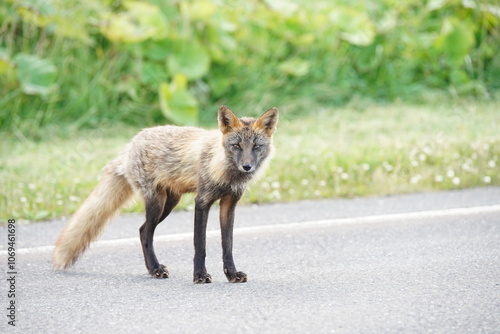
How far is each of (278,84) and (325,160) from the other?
102 inches

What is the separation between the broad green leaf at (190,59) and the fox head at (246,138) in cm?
417

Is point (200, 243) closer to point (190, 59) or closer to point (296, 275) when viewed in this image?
point (296, 275)

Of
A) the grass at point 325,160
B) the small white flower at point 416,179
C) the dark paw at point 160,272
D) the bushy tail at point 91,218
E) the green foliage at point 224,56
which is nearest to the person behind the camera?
the dark paw at point 160,272

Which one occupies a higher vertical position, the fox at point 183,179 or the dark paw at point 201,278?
the fox at point 183,179

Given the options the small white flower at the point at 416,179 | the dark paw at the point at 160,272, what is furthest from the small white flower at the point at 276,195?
the dark paw at the point at 160,272

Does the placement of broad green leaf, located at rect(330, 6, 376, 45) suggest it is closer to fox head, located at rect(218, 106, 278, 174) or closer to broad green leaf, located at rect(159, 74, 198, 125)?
broad green leaf, located at rect(159, 74, 198, 125)

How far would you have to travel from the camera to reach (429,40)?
10.5 meters

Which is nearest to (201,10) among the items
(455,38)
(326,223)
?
(455,38)

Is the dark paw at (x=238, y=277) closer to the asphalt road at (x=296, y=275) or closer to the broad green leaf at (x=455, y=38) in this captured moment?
the asphalt road at (x=296, y=275)

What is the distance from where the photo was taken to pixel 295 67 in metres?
9.98

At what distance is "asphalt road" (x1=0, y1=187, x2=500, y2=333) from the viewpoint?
403 centimetres

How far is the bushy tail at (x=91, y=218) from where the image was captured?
5.12m

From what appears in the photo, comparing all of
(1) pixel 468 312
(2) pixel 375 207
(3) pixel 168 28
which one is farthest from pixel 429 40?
(1) pixel 468 312

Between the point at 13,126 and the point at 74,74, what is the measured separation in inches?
41.0
